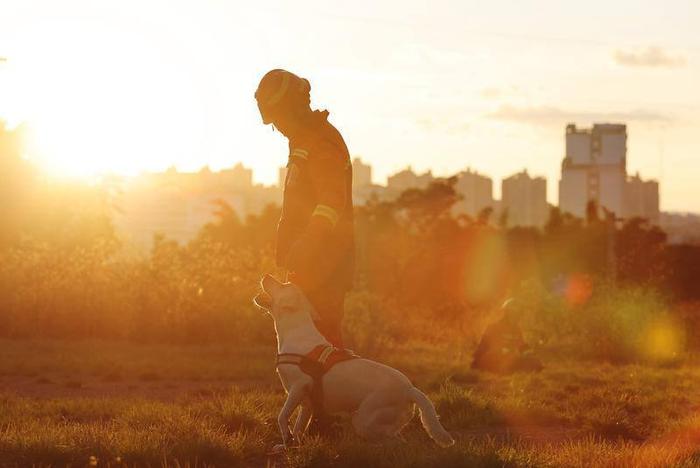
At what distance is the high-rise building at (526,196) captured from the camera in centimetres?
18162

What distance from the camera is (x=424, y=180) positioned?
16212 cm

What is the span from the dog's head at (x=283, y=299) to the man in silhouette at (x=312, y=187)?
24 cm

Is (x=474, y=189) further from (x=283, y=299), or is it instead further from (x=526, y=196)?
(x=283, y=299)

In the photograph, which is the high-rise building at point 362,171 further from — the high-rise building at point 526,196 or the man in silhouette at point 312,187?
the man in silhouette at point 312,187

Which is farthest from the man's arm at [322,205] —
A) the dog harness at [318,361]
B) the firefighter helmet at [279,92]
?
the dog harness at [318,361]

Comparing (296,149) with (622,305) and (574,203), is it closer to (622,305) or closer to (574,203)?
(622,305)

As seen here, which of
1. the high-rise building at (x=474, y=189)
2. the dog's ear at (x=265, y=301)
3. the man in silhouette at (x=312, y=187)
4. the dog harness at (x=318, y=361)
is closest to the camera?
the dog harness at (x=318, y=361)

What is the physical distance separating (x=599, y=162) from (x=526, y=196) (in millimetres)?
29324

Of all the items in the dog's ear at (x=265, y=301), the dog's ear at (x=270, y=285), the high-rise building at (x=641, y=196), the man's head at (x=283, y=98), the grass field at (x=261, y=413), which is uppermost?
the high-rise building at (x=641, y=196)

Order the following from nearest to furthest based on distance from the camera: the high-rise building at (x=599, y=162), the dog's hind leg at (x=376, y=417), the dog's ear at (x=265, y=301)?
the dog's hind leg at (x=376, y=417) < the dog's ear at (x=265, y=301) < the high-rise building at (x=599, y=162)

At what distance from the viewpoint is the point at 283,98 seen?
6465mm

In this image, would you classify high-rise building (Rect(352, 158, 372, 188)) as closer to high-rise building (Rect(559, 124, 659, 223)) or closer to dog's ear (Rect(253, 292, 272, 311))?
high-rise building (Rect(559, 124, 659, 223))

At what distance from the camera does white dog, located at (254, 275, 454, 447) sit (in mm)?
5750

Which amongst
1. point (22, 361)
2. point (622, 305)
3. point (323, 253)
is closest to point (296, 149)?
point (323, 253)
